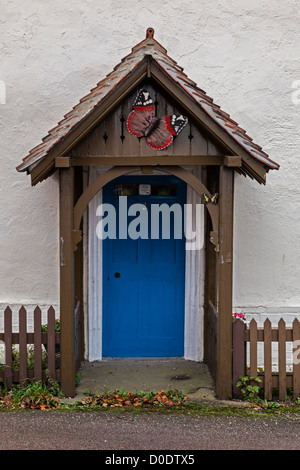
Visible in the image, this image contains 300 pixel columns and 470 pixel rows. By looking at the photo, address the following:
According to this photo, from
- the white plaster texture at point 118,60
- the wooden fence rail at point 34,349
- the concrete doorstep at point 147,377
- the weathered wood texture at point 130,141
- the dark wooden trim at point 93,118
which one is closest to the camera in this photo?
the dark wooden trim at point 93,118

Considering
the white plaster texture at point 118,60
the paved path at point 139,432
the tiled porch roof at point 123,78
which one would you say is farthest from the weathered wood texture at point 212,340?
the tiled porch roof at point 123,78

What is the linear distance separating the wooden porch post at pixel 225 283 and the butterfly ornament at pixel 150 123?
64 centimetres

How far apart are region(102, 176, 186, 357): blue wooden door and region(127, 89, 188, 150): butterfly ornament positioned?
1.44m

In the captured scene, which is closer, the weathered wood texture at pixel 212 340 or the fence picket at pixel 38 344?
the fence picket at pixel 38 344

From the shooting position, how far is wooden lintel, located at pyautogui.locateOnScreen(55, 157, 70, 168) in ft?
18.8

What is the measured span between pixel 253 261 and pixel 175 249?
1.02 metres

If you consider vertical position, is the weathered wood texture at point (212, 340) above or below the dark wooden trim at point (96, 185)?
below

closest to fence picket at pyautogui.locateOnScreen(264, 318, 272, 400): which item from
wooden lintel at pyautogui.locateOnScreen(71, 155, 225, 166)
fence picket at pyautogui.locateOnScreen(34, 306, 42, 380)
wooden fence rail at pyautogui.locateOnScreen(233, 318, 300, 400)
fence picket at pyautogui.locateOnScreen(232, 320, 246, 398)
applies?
wooden fence rail at pyautogui.locateOnScreen(233, 318, 300, 400)

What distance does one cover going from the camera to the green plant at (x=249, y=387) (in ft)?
20.1

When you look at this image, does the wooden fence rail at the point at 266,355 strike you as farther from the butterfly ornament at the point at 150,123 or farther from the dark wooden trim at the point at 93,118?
the dark wooden trim at the point at 93,118

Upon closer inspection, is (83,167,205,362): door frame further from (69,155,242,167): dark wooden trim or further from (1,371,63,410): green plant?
(69,155,242,167): dark wooden trim

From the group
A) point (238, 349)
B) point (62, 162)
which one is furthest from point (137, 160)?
point (238, 349)

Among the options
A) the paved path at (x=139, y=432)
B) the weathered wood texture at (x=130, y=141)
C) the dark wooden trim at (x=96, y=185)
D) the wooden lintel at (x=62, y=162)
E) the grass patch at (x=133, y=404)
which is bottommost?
the paved path at (x=139, y=432)
